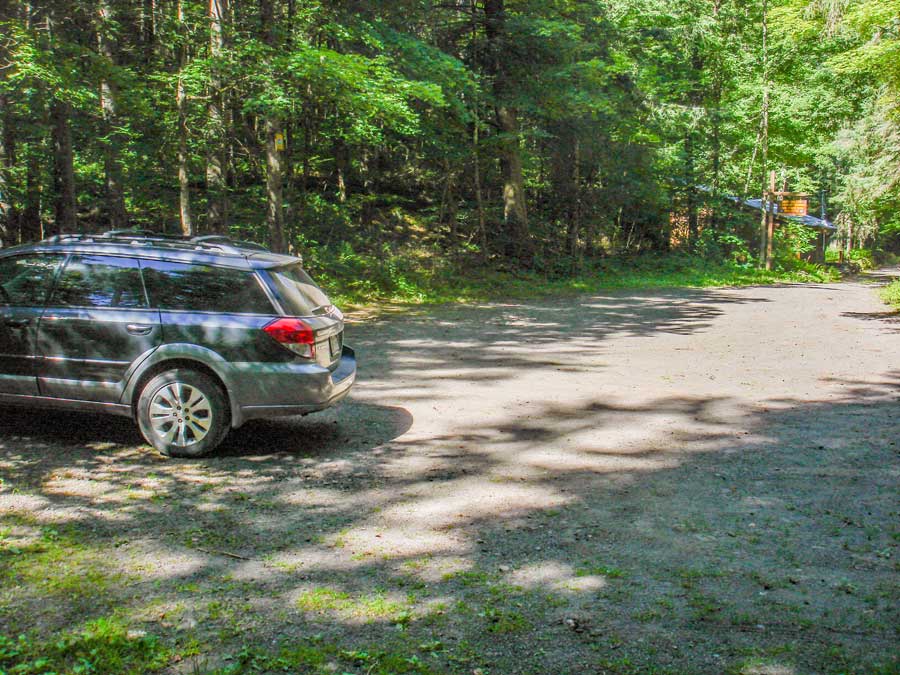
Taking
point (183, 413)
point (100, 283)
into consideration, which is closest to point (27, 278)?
point (100, 283)

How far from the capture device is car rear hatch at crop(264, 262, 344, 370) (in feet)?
22.0

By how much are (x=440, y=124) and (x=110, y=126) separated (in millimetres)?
10522

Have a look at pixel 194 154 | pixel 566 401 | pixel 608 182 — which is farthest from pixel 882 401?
pixel 608 182

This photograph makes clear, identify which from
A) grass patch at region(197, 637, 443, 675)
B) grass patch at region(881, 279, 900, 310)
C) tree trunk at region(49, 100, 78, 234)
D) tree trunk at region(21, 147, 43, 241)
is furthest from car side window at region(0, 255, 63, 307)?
grass patch at region(881, 279, 900, 310)

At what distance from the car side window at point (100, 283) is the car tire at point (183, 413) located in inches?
29.7

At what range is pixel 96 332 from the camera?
665cm

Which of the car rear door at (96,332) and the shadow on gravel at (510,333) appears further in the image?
the shadow on gravel at (510,333)

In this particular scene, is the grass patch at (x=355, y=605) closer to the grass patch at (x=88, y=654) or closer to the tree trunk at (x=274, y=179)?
the grass patch at (x=88, y=654)

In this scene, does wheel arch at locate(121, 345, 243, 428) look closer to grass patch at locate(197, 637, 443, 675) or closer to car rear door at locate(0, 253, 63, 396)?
car rear door at locate(0, 253, 63, 396)

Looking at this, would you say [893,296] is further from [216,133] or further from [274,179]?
[216,133]

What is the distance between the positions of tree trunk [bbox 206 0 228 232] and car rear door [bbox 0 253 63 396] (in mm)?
8270

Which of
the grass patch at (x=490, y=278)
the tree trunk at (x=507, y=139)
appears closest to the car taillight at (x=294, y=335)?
the grass patch at (x=490, y=278)

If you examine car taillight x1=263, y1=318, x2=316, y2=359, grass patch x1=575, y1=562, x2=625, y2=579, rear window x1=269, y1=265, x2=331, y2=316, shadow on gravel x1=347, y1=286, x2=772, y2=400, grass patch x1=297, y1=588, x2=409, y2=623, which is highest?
rear window x1=269, y1=265, x2=331, y2=316

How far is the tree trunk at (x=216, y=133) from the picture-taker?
47.7ft
